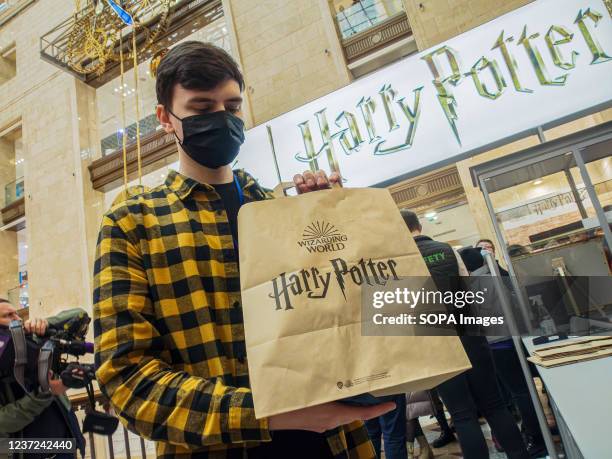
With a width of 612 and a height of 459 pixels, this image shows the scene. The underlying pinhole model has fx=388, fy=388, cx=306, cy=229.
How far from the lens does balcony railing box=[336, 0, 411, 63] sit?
5886 mm

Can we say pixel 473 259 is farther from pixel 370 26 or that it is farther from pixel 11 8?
pixel 11 8

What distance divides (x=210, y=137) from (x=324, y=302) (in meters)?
0.57

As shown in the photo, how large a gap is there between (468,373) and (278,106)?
4.61 metres

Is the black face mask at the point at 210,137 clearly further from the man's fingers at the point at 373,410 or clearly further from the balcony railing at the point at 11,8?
the balcony railing at the point at 11,8

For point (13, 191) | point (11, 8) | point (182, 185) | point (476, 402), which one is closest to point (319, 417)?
point (182, 185)

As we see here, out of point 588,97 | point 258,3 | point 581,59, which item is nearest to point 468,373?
point 588,97

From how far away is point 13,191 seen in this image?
378 inches

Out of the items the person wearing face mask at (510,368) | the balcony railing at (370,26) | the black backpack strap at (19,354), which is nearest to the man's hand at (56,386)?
the black backpack strap at (19,354)

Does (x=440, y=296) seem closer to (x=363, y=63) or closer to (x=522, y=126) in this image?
(x=522, y=126)

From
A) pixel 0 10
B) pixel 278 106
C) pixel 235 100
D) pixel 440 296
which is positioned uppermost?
pixel 0 10

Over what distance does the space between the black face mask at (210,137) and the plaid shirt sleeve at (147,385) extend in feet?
1.17

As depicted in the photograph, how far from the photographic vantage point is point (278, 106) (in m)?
5.87

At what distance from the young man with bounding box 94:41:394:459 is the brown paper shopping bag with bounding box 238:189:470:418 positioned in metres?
0.05

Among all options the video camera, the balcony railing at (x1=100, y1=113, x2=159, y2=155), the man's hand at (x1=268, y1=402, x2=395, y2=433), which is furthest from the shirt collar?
the balcony railing at (x1=100, y1=113, x2=159, y2=155)
